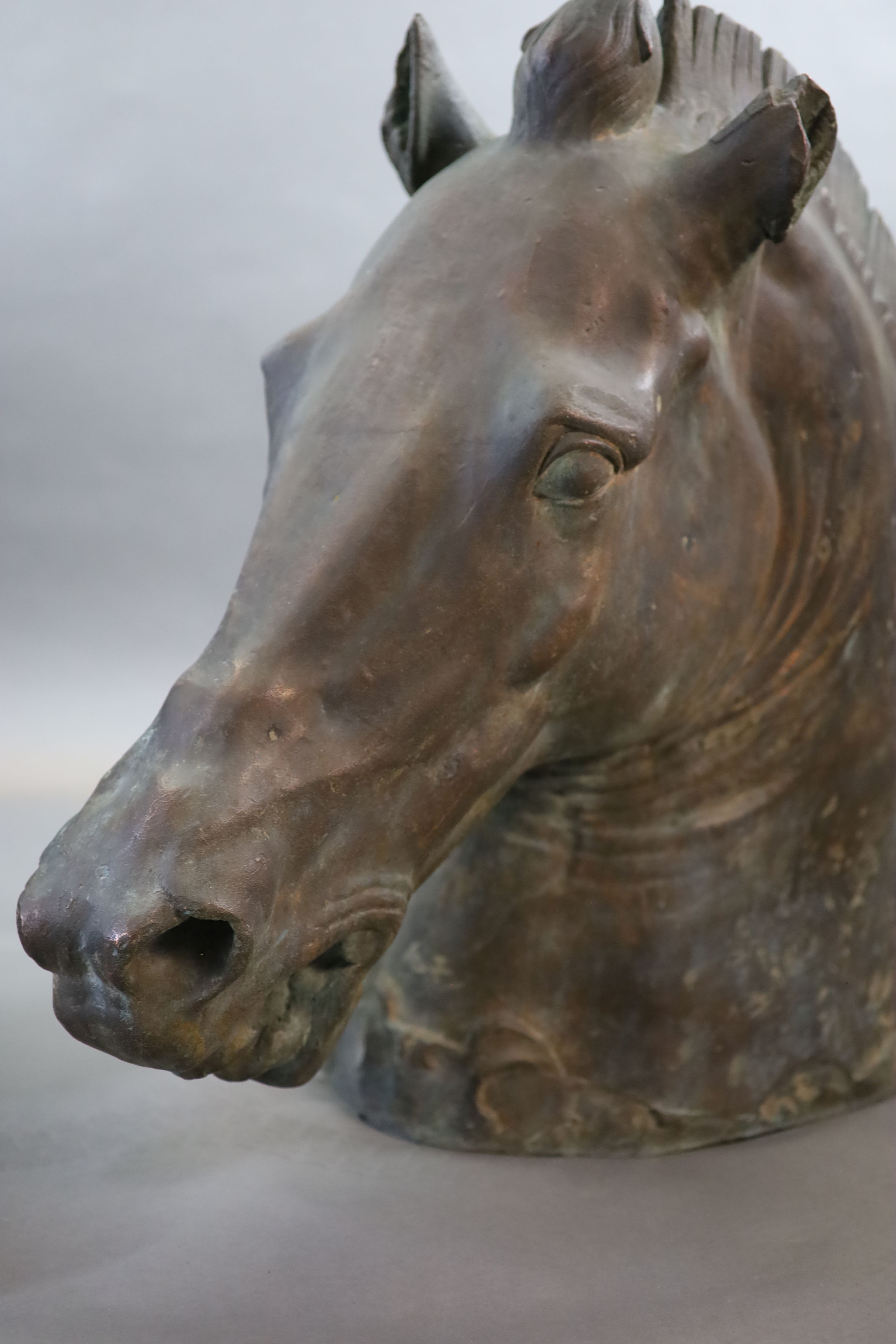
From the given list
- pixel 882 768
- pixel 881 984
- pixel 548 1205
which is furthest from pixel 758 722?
pixel 548 1205

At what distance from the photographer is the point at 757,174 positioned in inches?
33.7

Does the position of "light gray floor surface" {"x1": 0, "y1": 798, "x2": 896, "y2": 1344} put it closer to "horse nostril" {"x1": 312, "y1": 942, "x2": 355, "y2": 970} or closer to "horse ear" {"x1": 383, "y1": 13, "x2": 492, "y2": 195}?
"horse nostril" {"x1": 312, "y1": 942, "x2": 355, "y2": 970}

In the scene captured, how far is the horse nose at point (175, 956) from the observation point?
0.69 meters

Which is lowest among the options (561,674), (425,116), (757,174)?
(561,674)

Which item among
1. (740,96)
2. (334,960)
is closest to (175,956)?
(334,960)

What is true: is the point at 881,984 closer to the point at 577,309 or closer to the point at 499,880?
the point at 499,880

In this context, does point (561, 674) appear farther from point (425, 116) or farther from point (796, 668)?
point (425, 116)

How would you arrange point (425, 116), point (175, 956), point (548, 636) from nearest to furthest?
point (175, 956)
point (548, 636)
point (425, 116)

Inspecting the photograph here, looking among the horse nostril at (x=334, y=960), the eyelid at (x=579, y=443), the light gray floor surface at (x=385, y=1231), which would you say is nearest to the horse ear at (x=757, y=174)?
the eyelid at (x=579, y=443)

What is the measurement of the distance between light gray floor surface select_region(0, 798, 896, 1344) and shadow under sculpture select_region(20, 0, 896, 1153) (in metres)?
0.06

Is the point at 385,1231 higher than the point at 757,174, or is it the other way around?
the point at 757,174

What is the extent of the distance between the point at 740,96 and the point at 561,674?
45 cm

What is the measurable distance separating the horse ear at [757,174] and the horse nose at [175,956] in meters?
0.47

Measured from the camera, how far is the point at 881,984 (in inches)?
43.9
